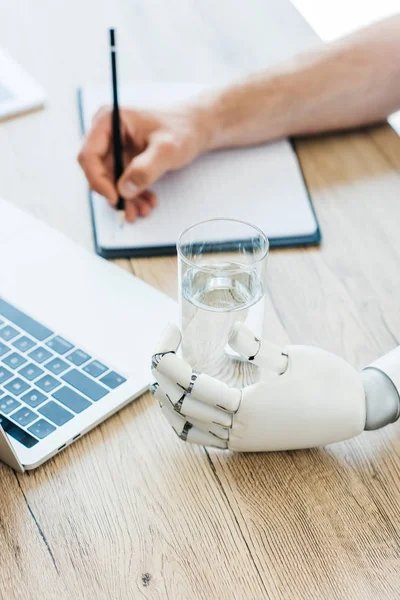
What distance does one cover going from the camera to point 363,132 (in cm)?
109

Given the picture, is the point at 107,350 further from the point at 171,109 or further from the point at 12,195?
the point at 171,109

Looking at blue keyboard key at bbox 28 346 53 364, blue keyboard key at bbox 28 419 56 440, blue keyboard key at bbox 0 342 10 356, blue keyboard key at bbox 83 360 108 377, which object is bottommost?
blue keyboard key at bbox 83 360 108 377

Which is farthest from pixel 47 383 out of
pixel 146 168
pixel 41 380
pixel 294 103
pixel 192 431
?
pixel 294 103

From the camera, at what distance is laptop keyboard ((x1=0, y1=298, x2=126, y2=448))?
0.66 m

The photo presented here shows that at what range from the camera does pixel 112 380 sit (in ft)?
2.32

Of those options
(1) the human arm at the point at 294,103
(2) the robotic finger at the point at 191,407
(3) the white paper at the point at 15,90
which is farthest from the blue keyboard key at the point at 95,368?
(3) the white paper at the point at 15,90

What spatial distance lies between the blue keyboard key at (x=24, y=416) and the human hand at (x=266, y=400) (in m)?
0.12

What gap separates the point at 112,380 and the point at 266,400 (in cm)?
17

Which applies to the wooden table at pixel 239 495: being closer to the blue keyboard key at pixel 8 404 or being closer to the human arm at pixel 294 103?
the blue keyboard key at pixel 8 404

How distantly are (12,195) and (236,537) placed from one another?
0.56 metres

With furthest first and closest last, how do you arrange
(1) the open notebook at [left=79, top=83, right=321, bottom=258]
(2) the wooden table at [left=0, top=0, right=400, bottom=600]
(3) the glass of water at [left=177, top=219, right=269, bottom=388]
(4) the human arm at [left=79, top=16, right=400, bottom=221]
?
(4) the human arm at [left=79, top=16, right=400, bottom=221] < (1) the open notebook at [left=79, top=83, right=321, bottom=258] < (3) the glass of water at [left=177, top=219, right=269, bottom=388] < (2) the wooden table at [left=0, top=0, right=400, bottom=600]

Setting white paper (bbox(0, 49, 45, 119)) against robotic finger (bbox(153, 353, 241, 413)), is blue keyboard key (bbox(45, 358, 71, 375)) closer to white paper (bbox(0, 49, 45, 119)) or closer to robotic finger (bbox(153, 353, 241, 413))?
robotic finger (bbox(153, 353, 241, 413))

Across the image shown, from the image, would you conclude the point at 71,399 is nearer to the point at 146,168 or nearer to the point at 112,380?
the point at 112,380

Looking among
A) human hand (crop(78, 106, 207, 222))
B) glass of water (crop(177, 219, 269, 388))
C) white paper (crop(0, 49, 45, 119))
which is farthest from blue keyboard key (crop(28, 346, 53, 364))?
white paper (crop(0, 49, 45, 119))
